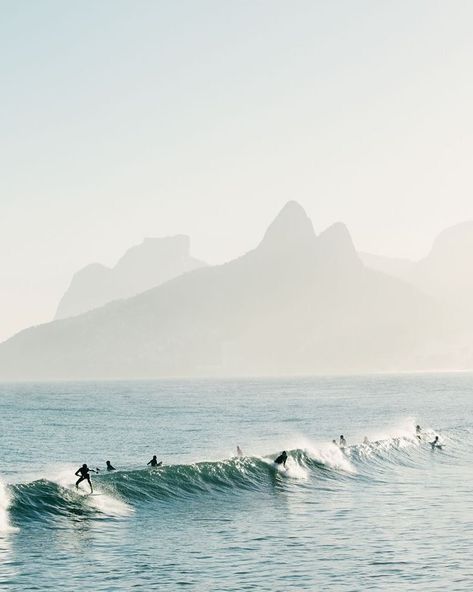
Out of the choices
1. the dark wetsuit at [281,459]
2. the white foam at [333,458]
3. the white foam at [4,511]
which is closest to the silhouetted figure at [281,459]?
the dark wetsuit at [281,459]

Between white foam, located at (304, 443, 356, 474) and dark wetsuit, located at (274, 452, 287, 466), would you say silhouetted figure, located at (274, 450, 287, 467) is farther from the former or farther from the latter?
white foam, located at (304, 443, 356, 474)

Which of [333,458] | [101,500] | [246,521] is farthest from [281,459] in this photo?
[246,521]

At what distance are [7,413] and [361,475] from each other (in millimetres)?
101565

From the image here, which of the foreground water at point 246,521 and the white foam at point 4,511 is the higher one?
the white foam at point 4,511

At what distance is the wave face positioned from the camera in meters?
38.6

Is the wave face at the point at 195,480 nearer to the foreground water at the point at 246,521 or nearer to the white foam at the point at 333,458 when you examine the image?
the white foam at the point at 333,458

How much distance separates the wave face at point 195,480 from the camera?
127 ft

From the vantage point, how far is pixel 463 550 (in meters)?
29.5

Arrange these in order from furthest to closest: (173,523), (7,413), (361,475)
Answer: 1. (7,413)
2. (361,475)
3. (173,523)

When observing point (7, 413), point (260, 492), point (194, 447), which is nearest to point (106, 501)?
point (260, 492)

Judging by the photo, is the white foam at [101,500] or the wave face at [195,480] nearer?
the wave face at [195,480]

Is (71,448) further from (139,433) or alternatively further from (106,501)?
(106,501)

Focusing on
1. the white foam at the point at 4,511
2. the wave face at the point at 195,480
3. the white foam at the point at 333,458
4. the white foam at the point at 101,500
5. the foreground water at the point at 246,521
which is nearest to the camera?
the foreground water at the point at 246,521

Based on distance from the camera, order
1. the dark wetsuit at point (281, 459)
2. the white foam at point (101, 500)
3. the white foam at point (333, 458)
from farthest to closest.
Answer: the white foam at point (333, 458) → the dark wetsuit at point (281, 459) → the white foam at point (101, 500)
